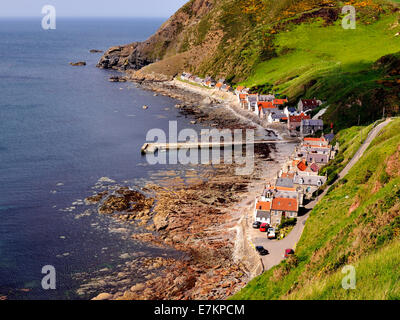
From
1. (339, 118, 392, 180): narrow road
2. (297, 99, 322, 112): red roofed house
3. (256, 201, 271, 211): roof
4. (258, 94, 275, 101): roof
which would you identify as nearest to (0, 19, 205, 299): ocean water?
(256, 201, 271, 211): roof

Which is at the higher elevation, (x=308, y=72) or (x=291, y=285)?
(x=308, y=72)

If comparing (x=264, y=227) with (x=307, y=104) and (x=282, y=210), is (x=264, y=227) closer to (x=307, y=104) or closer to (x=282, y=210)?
(x=282, y=210)

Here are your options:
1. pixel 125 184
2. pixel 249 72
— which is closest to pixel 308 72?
pixel 249 72

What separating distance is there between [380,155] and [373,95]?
2455 inches

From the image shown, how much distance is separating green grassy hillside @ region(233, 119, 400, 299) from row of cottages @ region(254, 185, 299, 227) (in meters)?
6.01

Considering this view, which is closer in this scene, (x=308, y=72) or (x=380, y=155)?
(x=380, y=155)

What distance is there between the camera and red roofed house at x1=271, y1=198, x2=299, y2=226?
61406 millimetres

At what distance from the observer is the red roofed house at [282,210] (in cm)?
6141

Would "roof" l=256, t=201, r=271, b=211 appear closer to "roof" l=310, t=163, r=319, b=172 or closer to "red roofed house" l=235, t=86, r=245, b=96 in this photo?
"roof" l=310, t=163, r=319, b=172

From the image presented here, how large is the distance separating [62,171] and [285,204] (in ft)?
176

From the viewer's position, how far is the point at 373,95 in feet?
365

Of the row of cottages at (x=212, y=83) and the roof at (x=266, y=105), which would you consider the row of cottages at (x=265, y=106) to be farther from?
the row of cottages at (x=212, y=83)

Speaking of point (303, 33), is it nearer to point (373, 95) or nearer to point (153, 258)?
point (373, 95)
